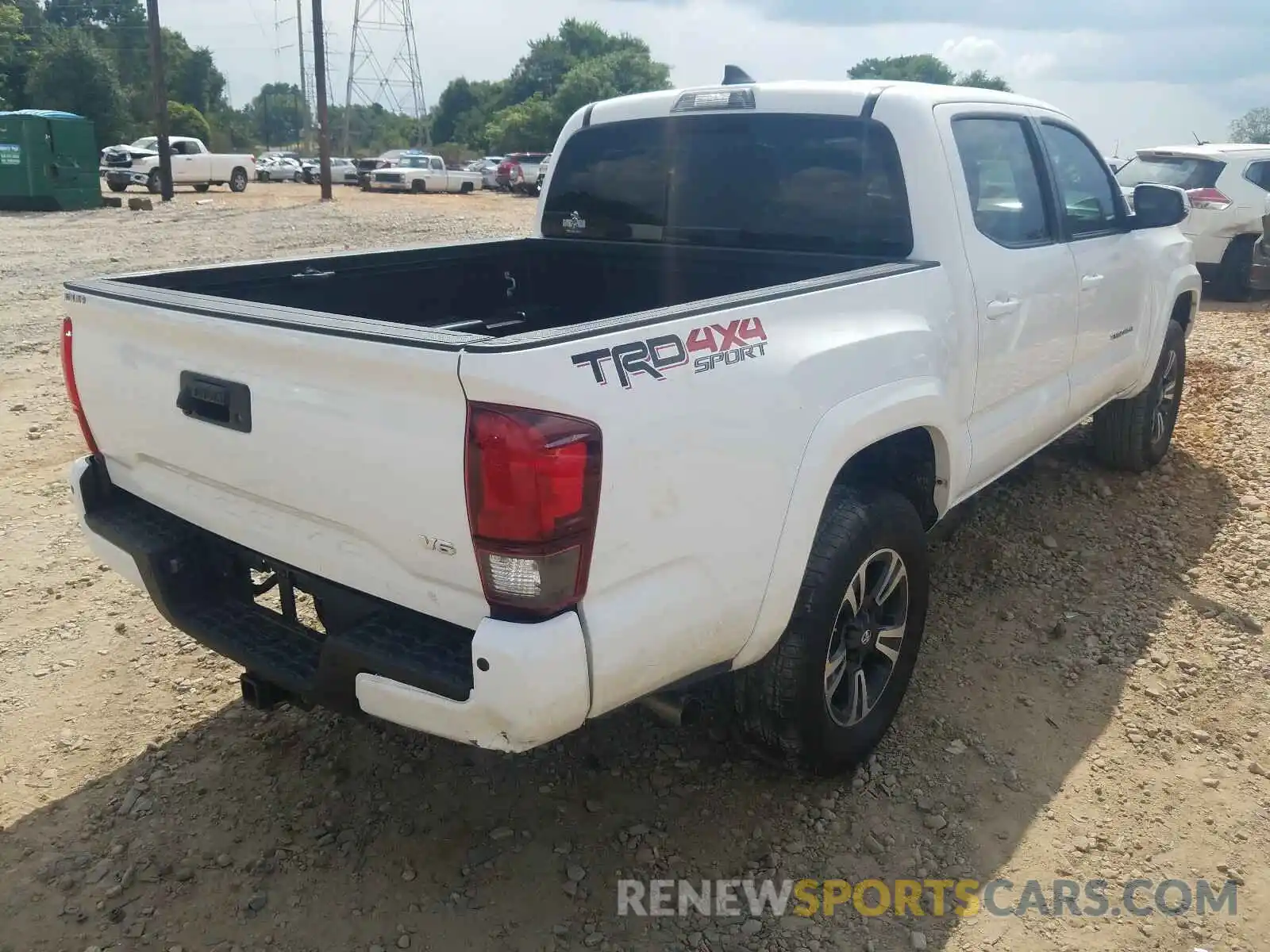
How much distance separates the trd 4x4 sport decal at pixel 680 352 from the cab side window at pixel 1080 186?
2.31 meters

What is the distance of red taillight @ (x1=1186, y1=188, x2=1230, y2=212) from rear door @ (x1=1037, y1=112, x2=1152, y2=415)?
7243 mm

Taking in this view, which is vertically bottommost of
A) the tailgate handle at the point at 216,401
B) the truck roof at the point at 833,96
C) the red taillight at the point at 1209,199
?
the tailgate handle at the point at 216,401

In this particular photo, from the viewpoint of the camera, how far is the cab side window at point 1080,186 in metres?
4.27

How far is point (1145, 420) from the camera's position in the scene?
5.54m

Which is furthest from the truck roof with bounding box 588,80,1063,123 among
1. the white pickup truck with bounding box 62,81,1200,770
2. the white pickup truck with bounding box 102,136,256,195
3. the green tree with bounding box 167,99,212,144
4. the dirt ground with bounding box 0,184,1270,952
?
the green tree with bounding box 167,99,212,144

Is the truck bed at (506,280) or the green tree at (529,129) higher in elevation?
the green tree at (529,129)

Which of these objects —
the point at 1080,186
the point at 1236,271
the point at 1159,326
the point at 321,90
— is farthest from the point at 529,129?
the point at 1080,186

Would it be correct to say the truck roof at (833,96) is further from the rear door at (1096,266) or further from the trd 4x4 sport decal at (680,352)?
the trd 4x4 sport decal at (680,352)

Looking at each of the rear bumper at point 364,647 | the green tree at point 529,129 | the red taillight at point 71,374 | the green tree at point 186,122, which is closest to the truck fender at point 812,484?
the rear bumper at point 364,647

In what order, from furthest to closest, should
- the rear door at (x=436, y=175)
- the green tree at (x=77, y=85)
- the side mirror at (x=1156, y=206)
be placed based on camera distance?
the green tree at (x=77, y=85), the rear door at (x=436, y=175), the side mirror at (x=1156, y=206)

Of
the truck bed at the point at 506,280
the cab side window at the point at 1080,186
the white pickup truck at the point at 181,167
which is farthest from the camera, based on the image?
the white pickup truck at the point at 181,167

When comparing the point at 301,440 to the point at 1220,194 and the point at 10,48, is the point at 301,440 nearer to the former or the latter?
the point at 1220,194

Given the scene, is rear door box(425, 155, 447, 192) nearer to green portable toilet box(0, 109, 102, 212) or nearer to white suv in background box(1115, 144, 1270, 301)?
green portable toilet box(0, 109, 102, 212)

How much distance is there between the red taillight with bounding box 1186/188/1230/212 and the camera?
1094 cm
